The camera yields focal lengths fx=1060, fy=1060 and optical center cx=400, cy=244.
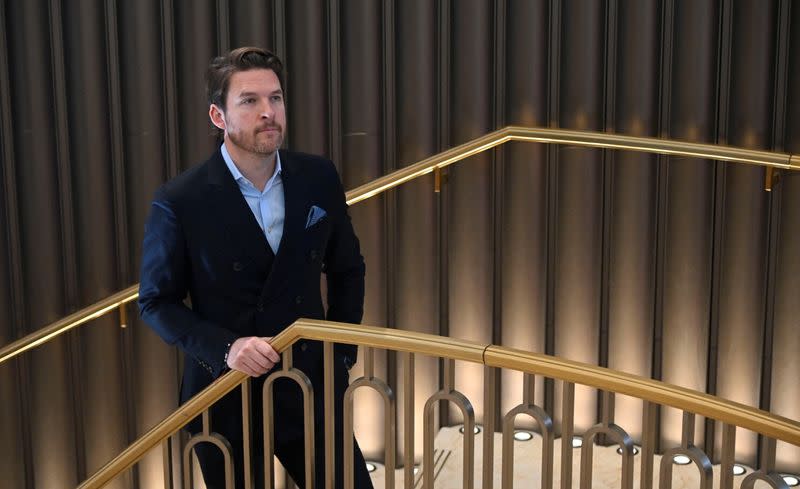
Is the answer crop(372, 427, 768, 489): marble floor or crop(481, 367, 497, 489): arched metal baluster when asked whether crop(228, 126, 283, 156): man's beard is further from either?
crop(372, 427, 768, 489): marble floor

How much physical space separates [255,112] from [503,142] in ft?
4.65

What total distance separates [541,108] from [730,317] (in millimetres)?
984

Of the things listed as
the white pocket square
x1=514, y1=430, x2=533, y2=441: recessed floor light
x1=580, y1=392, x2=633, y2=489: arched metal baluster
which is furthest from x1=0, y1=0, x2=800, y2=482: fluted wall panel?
x1=580, y1=392, x2=633, y2=489: arched metal baluster

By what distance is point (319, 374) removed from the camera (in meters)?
2.63

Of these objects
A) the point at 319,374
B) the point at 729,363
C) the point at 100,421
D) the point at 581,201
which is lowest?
the point at 100,421

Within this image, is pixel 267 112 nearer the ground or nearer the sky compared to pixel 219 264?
nearer the sky

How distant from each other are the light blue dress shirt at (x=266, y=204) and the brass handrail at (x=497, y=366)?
0.36 metres

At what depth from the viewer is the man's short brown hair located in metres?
2.55

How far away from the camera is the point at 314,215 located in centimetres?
259

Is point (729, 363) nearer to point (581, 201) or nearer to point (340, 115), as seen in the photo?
point (581, 201)

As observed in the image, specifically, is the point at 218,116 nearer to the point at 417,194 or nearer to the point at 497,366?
the point at 497,366

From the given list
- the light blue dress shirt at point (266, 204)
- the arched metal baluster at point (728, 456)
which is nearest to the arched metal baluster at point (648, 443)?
the arched metal baluster at point (728, 456)

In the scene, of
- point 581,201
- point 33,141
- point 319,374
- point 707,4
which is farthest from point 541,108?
point 33,141

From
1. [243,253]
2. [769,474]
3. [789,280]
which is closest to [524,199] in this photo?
[789,280]
